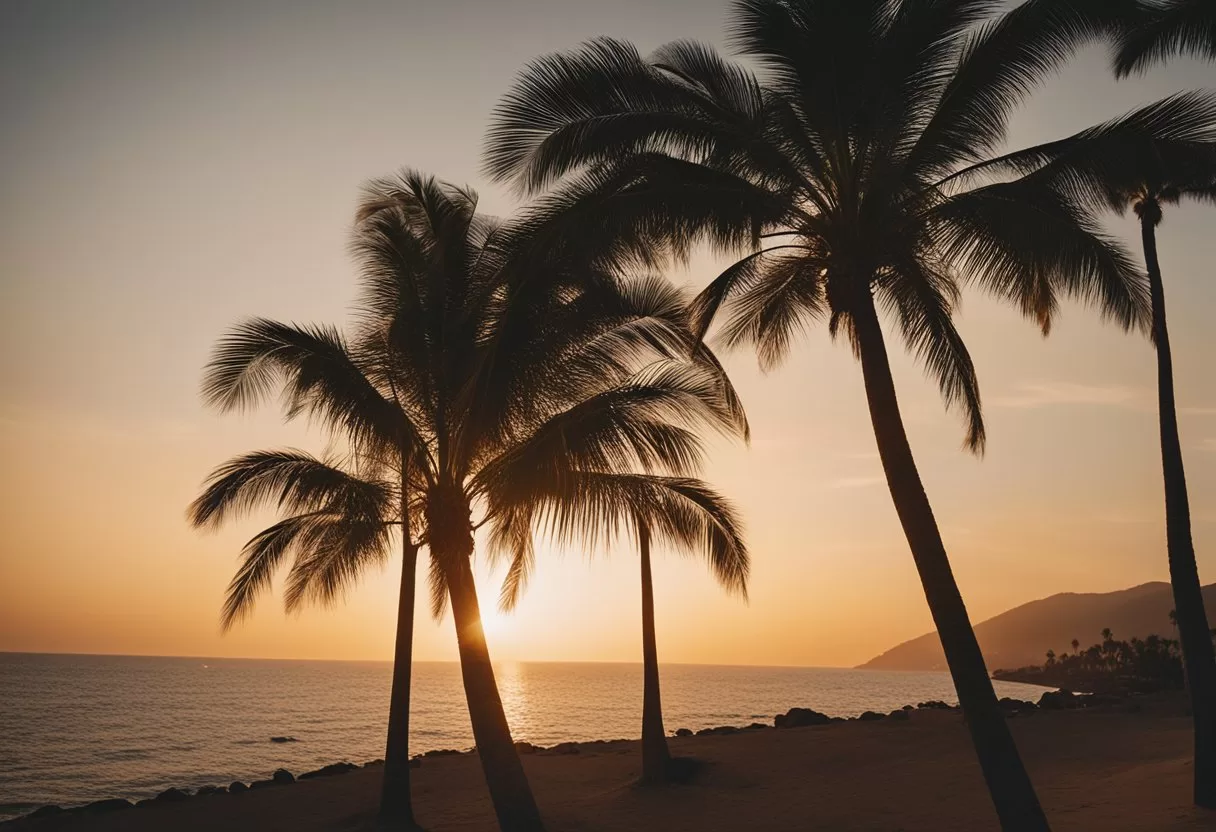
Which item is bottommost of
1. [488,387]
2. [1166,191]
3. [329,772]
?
[329,772]

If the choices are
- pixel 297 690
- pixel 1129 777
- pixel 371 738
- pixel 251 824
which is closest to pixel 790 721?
pixel 1129 777

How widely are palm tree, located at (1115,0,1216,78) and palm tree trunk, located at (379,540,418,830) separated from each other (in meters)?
13.9

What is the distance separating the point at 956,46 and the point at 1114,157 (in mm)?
2402

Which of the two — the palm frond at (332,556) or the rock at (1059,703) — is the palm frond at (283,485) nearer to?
the palm frond at (332,556)

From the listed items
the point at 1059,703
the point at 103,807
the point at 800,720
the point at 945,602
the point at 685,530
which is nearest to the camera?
the point at 945,602

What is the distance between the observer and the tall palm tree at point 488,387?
1223 centimetres

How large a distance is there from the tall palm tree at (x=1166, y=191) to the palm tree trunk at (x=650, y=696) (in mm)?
8729

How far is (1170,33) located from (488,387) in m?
11.3

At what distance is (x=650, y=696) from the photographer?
56.0 feet

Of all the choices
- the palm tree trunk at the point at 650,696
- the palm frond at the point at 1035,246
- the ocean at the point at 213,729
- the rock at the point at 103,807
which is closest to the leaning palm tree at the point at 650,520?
the palm tree trunk at the point at 650,696

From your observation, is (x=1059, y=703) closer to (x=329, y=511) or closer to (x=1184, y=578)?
(x=1184, y=578)

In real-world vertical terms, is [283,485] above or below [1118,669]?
above

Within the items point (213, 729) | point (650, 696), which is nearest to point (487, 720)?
point (650, 696)

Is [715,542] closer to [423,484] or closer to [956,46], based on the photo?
[423,484]
